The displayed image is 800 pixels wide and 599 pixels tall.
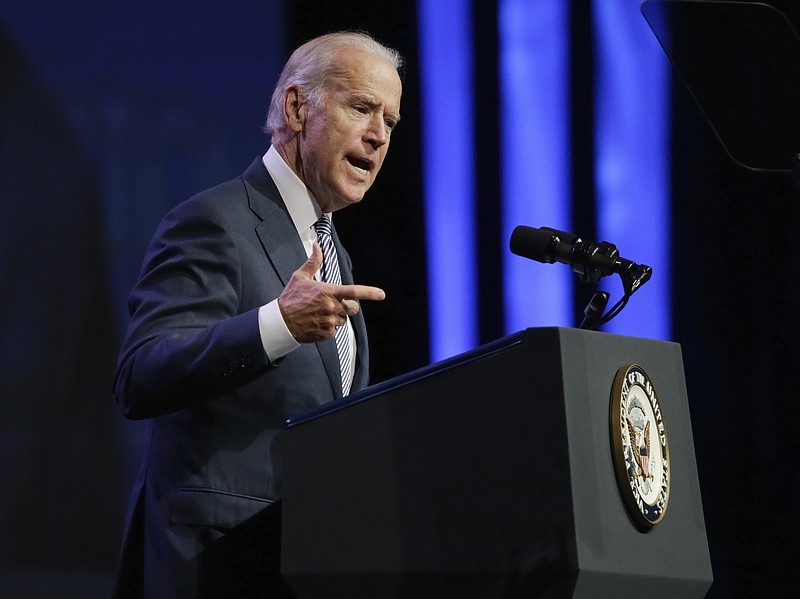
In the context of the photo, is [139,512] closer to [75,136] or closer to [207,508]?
[207,508]

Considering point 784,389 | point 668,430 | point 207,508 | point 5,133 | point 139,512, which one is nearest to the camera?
point 668,430

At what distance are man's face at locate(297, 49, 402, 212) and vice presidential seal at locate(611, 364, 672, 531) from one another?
2.48ft

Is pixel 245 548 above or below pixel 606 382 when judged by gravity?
below

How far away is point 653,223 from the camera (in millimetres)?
3324

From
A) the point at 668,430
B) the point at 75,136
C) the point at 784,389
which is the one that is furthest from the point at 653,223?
the point at 668,430

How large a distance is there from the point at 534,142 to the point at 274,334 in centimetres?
208

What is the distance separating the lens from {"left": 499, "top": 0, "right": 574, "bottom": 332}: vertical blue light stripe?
131 inches

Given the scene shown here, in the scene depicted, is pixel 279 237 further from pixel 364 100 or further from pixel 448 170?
pixel 448 170

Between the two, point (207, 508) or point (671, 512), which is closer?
point (671, 512)

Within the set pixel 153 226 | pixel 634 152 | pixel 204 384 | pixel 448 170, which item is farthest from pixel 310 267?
pixel 634 152

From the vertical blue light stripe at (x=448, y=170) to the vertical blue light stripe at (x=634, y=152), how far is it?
41 cm

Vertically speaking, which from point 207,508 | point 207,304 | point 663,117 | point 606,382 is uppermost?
point 663,117

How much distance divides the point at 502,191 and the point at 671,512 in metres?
2.07

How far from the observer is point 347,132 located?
1971mm
